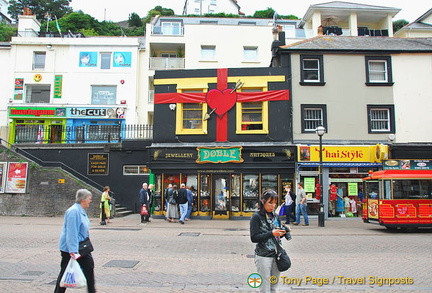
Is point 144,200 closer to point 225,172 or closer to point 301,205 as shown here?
point 225,172

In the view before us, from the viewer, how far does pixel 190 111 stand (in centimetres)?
2064

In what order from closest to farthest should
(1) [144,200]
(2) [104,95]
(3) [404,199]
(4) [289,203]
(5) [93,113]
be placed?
(3) [404,199] → (4) [289,203] → (1) [144,200] → (5) [93,113] → (2) [104,95]

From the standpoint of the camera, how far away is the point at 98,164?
22.6m

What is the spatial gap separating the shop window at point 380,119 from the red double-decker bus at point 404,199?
19.6ft

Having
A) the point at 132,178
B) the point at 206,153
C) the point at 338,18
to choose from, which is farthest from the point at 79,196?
the point at 338,18

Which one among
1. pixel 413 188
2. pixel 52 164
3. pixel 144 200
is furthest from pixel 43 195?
pixel 413 188

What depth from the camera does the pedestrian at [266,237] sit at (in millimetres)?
4937

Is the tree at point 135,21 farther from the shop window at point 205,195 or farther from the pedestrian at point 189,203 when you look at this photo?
the pedestrian at point 189,203

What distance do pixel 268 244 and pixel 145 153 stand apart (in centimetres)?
1814

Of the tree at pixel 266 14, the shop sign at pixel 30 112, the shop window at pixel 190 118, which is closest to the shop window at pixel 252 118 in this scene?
the shop window at pixel 190 118

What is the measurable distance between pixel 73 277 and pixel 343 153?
17.0m

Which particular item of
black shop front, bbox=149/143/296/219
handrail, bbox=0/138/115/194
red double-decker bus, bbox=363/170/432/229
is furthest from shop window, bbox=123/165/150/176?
red double-decker bus, bbox=363/170/432/229

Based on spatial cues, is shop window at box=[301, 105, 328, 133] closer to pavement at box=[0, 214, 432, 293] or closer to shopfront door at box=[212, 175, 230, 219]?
shopfront door at box=[212, 175, 230, 219]

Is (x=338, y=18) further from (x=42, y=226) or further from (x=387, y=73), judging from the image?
(x=42, y=226)
